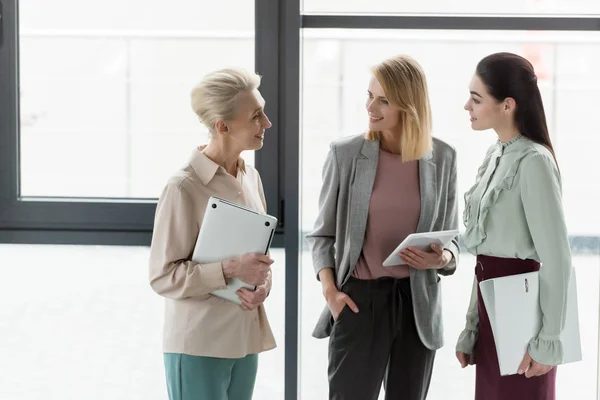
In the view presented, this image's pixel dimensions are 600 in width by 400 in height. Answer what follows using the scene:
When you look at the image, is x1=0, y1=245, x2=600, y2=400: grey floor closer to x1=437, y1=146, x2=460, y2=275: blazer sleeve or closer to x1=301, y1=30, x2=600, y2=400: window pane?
x1=301, y1=30, x2=600, y2=400: window pane

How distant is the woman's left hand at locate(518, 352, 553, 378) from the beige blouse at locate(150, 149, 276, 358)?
0.73 m

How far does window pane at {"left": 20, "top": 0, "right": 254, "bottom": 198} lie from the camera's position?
2.58 meters

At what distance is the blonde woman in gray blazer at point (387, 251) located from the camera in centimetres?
211

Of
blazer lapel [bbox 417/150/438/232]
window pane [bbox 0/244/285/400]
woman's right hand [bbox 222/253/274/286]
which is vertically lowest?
window pane [bbox 0/244/285/400]

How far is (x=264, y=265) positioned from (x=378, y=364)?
0.48 m

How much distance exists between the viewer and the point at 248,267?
75.2 inches

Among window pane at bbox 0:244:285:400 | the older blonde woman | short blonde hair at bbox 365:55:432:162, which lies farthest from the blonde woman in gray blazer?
window pane at bbox 0:244:285:400

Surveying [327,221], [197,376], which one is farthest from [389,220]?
[197,376]

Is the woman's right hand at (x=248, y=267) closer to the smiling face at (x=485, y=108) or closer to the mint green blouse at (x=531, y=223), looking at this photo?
the mint green blouse at (x=531, y=223)

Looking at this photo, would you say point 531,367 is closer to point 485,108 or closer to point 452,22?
point 485,108

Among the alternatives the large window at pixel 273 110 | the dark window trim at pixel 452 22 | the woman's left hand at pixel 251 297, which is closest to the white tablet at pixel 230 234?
the woman's left hand at pixel 251 297

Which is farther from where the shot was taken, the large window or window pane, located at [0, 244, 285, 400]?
window pane, located at [0, 244, 285, 400]

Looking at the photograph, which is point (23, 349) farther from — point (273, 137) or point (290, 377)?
point (273, 137)

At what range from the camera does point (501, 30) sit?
249 centimetres
